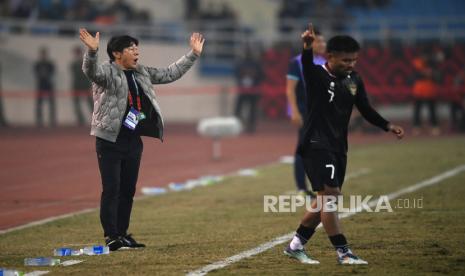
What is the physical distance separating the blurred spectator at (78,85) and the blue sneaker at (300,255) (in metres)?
22.4

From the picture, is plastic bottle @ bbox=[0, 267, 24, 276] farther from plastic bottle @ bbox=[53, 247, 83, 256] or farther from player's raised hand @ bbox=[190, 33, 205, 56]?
player's raised hand @ bbox=[190, 33, 205, 56]

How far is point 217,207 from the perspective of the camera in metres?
13.5

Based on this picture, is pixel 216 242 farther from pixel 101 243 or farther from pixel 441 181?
pixel 441 181

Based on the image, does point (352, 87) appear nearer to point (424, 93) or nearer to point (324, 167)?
point (324, 167)

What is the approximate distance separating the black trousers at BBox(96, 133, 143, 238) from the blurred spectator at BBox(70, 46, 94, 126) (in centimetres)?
2117

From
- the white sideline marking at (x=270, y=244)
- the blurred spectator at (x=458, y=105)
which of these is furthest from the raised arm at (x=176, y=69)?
the blurred spectator at (x=458, y=105)

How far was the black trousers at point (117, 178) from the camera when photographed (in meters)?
9.81

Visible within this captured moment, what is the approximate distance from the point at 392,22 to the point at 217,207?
2392cm

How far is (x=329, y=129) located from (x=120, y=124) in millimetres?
2024

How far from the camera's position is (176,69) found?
33.8 feet

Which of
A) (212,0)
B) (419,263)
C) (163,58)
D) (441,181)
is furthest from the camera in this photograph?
(212,0)

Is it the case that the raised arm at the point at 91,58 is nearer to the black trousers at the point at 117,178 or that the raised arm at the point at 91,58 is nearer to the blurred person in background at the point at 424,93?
the black trousers at the point at 117,178

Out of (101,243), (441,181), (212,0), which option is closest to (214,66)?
(212,0)

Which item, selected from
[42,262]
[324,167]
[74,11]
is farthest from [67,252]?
[74,11]
